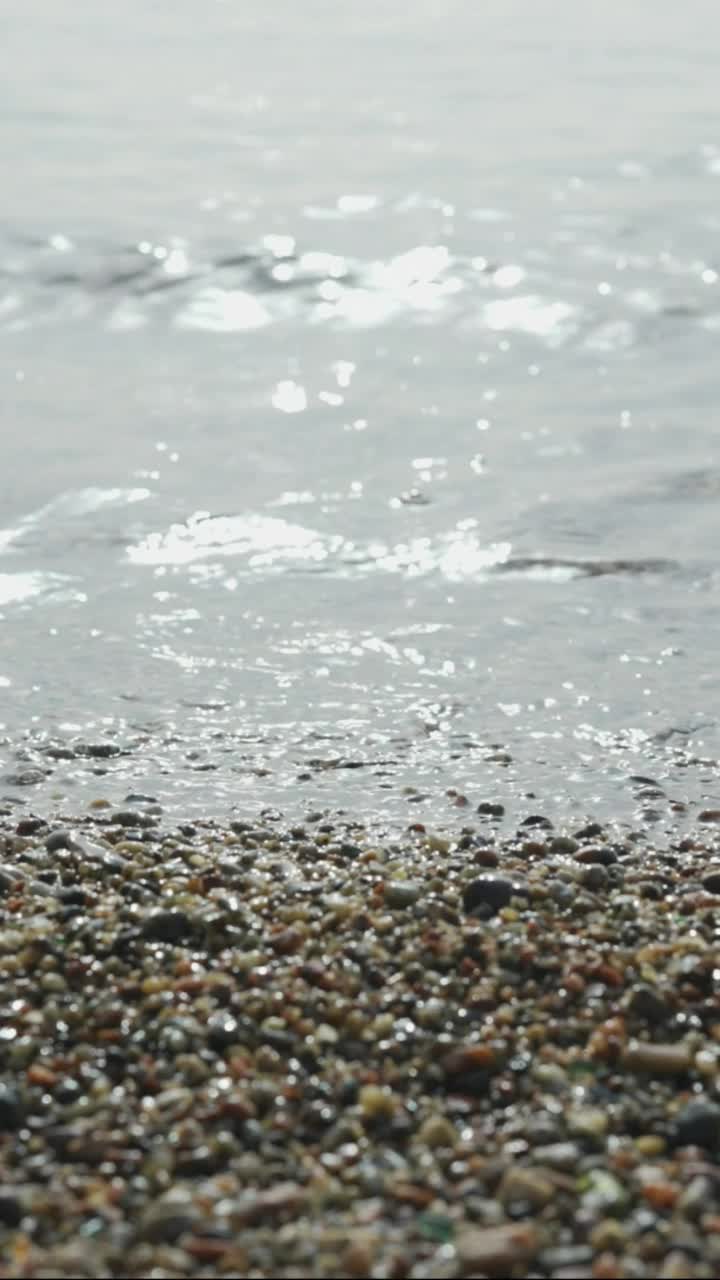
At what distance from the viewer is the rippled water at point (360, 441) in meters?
6.43

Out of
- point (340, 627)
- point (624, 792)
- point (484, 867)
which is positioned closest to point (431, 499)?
point (340, 627)

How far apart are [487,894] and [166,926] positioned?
0.79 meters

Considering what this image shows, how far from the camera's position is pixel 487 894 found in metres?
4.54

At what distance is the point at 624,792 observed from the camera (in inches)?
232

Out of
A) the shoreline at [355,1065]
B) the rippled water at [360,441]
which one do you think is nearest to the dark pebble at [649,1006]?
the shoreline at [355,1065]

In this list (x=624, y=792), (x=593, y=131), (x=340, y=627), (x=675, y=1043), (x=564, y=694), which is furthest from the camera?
(x=593, y=131)

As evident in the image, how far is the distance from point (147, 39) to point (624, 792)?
16681mm

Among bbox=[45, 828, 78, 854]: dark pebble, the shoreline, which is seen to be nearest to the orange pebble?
the shoreline

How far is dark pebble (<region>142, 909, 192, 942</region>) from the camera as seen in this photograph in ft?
14.1

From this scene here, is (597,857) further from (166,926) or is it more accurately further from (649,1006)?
(166,926)

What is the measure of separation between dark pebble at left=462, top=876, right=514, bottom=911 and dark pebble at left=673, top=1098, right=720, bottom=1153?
1.10 m

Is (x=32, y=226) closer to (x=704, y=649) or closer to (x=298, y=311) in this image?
(x=298, y=311)

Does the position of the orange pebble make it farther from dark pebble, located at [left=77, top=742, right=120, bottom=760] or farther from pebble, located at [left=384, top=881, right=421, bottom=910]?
dark pebble, located at [left=77, top=742, right=120, bottom=760]

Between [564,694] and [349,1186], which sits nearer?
[349,1186]
